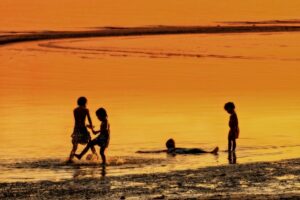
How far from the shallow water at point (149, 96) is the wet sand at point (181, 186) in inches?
55.8

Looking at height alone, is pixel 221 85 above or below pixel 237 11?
below

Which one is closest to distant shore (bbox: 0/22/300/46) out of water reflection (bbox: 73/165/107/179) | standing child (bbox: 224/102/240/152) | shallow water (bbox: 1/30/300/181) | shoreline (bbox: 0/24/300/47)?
shoreline (bbox: 0/24/300/47)

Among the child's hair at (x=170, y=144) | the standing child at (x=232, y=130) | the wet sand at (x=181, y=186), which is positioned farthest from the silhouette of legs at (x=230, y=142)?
the wet sand at (x=181, y=186)

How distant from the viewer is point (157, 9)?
10019 centimetres

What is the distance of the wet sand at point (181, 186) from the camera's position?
1517 cm

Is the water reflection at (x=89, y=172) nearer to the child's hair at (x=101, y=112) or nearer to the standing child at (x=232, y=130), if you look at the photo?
the child's hair at (x=101, y=112)

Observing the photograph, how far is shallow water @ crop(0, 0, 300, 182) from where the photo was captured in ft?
69.4

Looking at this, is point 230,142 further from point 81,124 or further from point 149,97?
point 149,97

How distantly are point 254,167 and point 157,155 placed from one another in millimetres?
3611

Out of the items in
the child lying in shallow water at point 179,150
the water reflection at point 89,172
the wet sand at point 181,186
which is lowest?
the wet sand at point 181,186

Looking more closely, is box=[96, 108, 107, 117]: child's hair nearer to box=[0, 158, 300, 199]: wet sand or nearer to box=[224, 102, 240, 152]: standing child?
box=[0, 158, 300, 199]: wet sand

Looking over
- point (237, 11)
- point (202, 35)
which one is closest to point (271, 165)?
point (202, 35)

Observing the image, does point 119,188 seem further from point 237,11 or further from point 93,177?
point 237,11

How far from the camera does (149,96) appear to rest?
3475 centimetres
